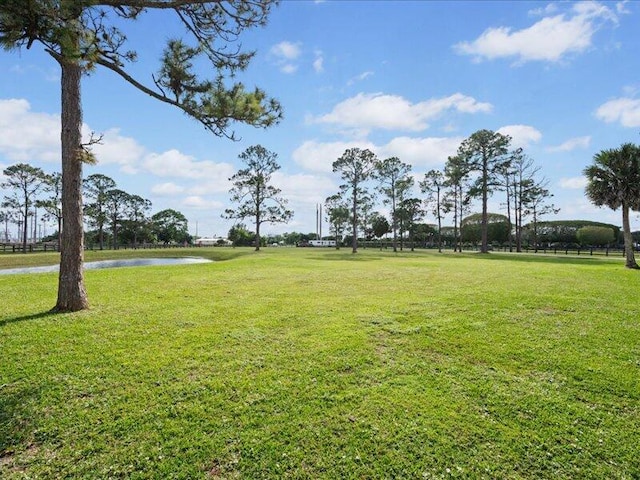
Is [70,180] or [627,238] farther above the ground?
[70,180]

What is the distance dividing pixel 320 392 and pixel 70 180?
6.54 meters

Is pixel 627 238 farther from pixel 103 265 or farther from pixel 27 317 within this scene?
pixel 103 265

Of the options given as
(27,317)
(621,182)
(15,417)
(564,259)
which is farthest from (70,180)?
(564,259)

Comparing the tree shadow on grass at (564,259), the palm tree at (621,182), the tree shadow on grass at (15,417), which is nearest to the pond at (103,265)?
the tree shadow on grass at (15,417)

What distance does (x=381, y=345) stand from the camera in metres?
5.45

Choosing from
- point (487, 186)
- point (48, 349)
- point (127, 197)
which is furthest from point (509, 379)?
point (127, 197)

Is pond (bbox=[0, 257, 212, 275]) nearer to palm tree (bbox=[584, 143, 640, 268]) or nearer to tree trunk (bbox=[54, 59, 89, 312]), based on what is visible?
tree trunk (bbox=[54, 59, 89, 312])

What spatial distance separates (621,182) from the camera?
18.2 m

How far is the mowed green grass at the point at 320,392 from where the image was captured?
3.07 metres

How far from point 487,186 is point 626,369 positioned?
32503mm

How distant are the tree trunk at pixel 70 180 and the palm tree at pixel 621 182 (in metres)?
23.9

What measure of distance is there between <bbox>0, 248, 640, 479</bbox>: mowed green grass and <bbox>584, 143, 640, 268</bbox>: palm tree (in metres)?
14.7

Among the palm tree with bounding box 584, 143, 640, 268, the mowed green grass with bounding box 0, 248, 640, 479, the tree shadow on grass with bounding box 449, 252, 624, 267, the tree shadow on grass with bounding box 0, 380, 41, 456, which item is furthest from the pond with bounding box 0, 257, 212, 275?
the palm tree with bounding box 584, 143, 640, 268

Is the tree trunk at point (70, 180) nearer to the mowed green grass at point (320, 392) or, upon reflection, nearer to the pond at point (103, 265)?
the mowed green grass at point (320, 392)
